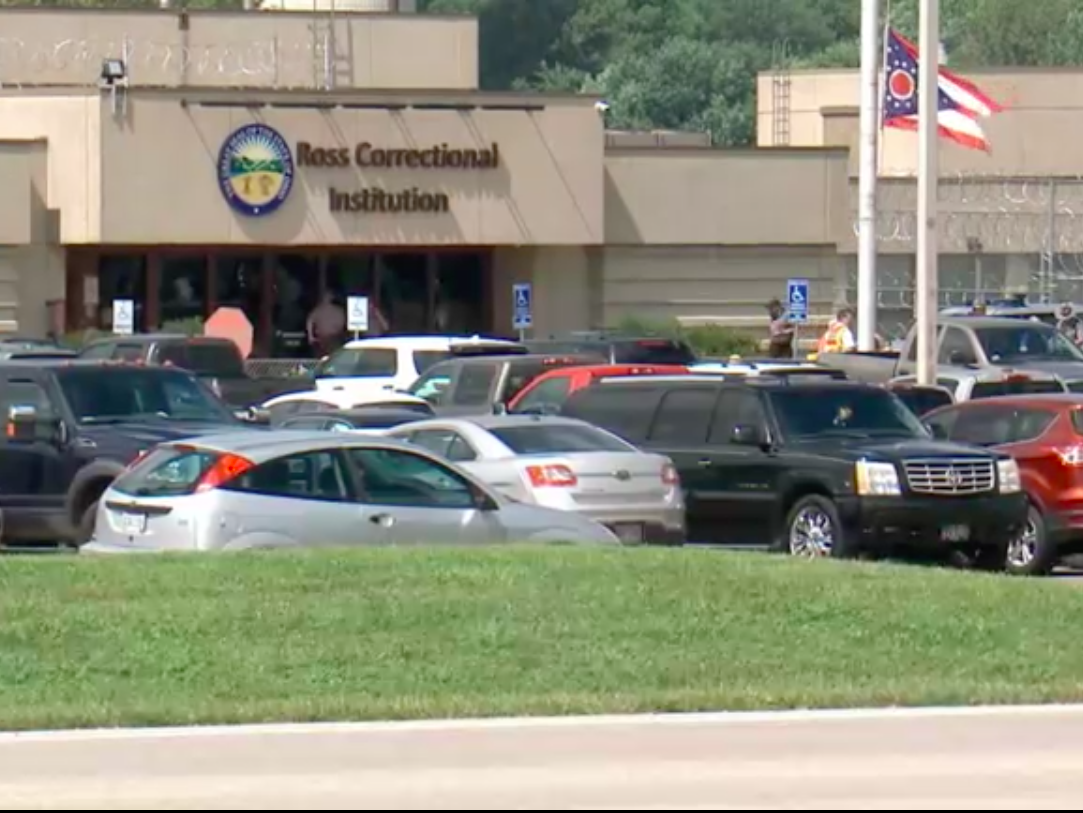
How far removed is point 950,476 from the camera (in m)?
22.1

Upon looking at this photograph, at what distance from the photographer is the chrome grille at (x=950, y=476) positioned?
72.0 ft

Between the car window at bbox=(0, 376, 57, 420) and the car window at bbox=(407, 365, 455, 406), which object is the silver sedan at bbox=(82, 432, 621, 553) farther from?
the car window at bbox=(407, 365, 455, 406)

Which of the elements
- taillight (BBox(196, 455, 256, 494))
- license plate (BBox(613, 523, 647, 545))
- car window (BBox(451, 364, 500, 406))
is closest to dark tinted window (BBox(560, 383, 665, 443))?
license plate (BBox(613, 523, 647, 545))

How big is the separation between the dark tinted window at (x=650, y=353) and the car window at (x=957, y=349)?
352 cm

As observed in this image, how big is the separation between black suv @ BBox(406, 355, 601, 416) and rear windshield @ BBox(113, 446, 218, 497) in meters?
11.1

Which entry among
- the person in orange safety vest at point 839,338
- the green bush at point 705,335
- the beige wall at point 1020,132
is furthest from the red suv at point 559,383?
the beige wall at point 1020,132

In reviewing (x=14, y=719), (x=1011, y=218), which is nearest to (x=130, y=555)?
(x=14, y=719)

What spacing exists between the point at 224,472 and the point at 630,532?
15.1 ft

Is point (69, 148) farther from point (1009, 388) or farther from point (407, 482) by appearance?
point (407, 482)

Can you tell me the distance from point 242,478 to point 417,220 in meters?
32.1

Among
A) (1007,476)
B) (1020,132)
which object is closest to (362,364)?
(1007,476)

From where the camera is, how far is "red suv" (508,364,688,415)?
90.0 feet

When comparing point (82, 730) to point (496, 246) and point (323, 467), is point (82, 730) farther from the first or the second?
point (496, 246)

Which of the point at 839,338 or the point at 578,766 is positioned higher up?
the point at 839,338
